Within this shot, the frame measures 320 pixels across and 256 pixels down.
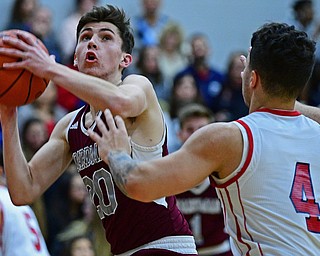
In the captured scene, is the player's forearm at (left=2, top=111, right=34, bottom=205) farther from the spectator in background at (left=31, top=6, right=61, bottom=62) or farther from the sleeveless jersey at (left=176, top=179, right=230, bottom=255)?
the spectator in background at (left=31, top=6, right=61, bottom=62)

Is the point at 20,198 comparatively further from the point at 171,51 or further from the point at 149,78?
the point at 171,51

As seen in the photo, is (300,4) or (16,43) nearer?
(16,43)

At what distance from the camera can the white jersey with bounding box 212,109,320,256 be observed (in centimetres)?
398

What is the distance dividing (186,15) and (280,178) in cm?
1018

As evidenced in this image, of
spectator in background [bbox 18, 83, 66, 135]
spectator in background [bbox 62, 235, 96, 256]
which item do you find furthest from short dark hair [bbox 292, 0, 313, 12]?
spectator in background [bbox 62, 235, 96, 256]

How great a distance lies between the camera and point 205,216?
334 inches

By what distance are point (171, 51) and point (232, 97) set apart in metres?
1.28

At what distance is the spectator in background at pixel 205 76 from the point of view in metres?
11.9

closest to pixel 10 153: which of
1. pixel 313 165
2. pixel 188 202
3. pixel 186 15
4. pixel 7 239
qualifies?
pixel 7 239

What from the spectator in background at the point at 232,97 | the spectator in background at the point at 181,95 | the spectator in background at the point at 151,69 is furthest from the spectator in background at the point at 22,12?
the spectator in background at the point at 232,97

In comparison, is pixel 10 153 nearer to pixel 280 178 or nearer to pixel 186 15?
pixel 280 178

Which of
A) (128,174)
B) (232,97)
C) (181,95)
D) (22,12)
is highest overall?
(22,12)

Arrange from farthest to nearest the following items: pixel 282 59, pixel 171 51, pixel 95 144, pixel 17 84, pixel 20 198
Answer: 1. pixel 171 51
2. pixel 20 198
3. pixel 95 144
4. pixel 17 84
5. pixel 282 59

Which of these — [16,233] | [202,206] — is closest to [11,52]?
[16,233]
